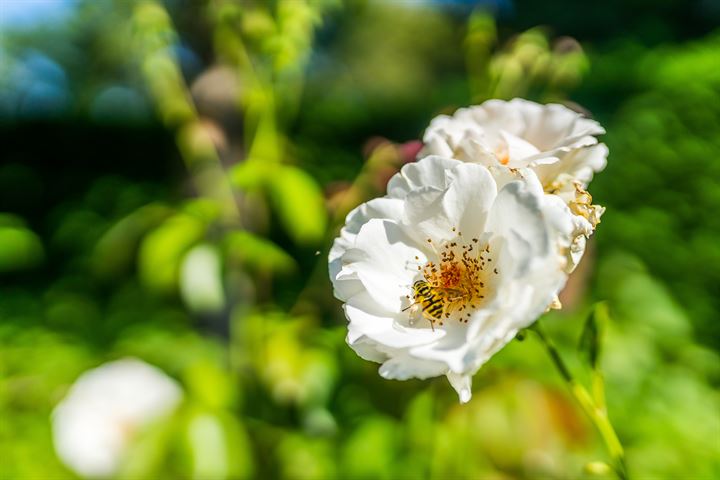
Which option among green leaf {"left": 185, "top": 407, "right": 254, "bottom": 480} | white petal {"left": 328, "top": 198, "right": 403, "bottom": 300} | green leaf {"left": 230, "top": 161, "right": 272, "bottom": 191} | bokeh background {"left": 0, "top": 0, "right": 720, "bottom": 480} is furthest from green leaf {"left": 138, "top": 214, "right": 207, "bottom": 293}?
white petal {"left": 328, "top": 198, "right": 403, "bottom": 300}

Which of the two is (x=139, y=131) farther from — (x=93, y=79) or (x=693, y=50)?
(x=93, y=79)

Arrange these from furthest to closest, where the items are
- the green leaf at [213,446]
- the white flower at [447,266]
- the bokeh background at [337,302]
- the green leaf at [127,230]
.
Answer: the green leaf at [127,230]
the bokeh background at [337,302]
the green leaf at [213,446]
the white flower at [447,266]

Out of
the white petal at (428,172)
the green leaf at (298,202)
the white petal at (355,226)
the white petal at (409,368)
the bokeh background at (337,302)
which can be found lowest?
the bokeh background at (337,302)

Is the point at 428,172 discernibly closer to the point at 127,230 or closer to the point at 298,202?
the point at 298,202

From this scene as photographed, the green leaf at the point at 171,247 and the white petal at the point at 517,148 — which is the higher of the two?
the white petal at the point at 517,148

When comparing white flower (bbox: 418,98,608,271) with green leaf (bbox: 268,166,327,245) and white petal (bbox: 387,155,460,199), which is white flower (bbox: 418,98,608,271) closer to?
white petal (bbox: 387,155,460,199)

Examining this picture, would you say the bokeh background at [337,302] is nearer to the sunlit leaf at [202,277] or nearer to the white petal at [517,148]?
the sunlit leaf at [202,277]

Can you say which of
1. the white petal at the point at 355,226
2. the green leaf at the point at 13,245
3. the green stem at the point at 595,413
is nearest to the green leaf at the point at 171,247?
the green leaf at the point at 13,245

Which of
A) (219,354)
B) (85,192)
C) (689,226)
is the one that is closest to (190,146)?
(219,354)
